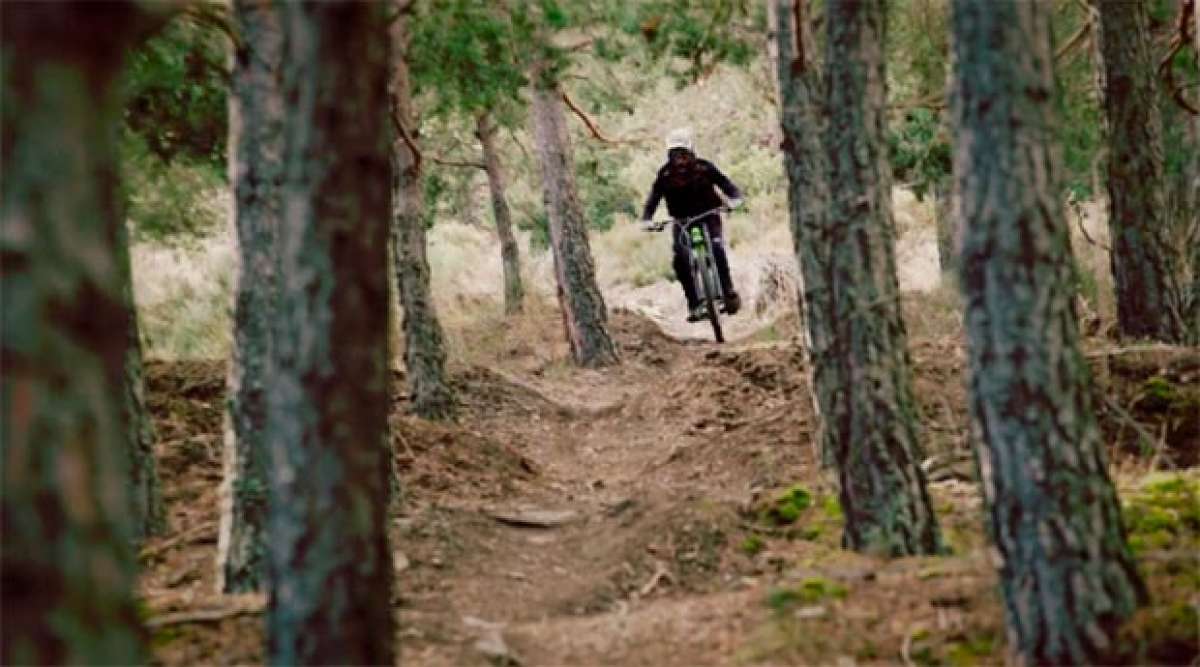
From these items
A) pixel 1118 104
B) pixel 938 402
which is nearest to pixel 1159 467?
pixel 938 402

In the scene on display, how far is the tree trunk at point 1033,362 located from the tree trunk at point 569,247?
1289cm

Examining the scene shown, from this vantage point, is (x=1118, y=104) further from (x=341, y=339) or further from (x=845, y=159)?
(x=341, y=339)

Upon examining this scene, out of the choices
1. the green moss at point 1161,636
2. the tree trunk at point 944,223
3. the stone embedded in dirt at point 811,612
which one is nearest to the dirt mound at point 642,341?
the tree trunk at point 944,223

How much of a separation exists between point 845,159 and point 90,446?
4.74 m

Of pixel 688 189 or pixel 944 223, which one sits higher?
pixel 944 223

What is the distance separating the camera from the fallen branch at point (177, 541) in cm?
761

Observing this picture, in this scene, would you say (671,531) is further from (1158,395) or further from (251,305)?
(1158,395)

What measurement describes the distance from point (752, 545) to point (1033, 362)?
137 inches

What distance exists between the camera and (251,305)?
267 inches

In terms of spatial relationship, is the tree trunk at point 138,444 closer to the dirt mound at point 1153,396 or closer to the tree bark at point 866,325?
the tree bark at point 866,325

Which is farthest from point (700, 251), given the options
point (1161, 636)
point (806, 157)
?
point (1161, 636)

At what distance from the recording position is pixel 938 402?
1050cm

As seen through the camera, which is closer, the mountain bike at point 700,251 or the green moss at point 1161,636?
the green moss at point 1161,636

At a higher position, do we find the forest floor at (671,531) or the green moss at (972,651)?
the forest floor at (671,531)
